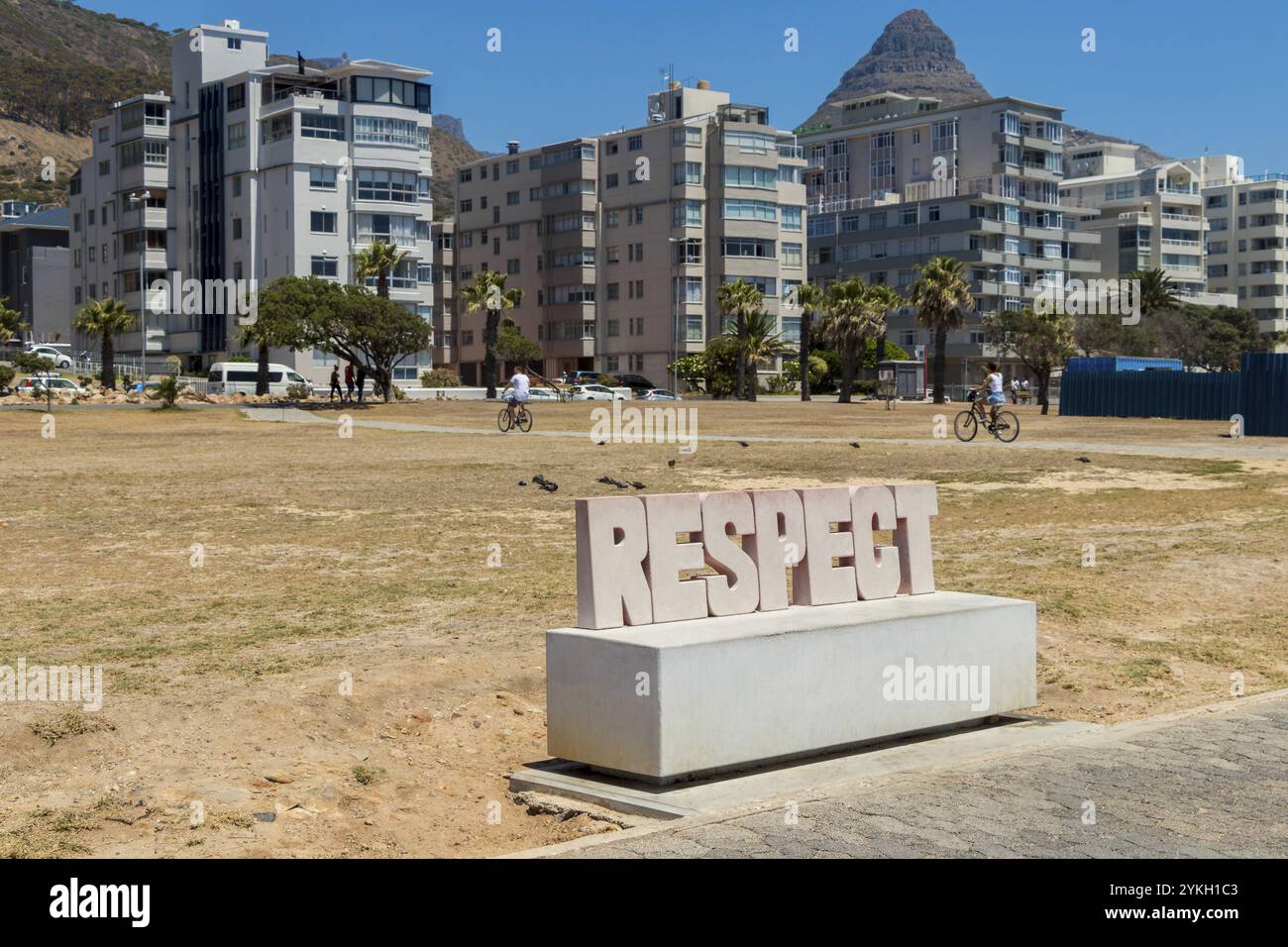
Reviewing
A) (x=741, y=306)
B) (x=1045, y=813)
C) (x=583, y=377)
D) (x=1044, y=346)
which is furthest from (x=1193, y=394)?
(x=583, y=377)

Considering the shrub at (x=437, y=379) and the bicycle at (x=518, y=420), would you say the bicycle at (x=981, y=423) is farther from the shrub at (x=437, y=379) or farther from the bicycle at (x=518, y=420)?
the shrub at (x=437, y=379)

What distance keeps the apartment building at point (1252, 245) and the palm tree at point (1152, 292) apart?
108 feet

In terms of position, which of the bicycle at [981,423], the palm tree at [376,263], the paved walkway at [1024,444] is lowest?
the paved walkway at [1024,444]

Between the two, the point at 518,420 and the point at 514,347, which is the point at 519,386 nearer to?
the point at 518,420

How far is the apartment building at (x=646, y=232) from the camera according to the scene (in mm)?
111875

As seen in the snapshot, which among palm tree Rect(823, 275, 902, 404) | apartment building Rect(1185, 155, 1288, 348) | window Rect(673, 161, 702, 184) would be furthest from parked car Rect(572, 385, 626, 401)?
apartment building Rect(1185, 155, 1288, 348)

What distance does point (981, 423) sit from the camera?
125 ft

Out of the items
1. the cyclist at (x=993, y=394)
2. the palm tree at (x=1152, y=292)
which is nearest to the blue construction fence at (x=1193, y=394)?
the cyclist at (x=993, y=394)

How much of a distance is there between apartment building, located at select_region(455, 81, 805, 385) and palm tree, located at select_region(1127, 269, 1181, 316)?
34.1 m

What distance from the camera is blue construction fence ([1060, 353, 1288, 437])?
4500cm

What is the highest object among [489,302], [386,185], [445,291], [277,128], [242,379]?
[277,128]

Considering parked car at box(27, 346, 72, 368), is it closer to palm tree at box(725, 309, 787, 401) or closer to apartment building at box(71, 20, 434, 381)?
apartment building at box(71, 20, 434, 381)

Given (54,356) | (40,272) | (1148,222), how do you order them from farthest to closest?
(1148,222), (40,272), (54,356)

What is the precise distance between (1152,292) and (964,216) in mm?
22240
